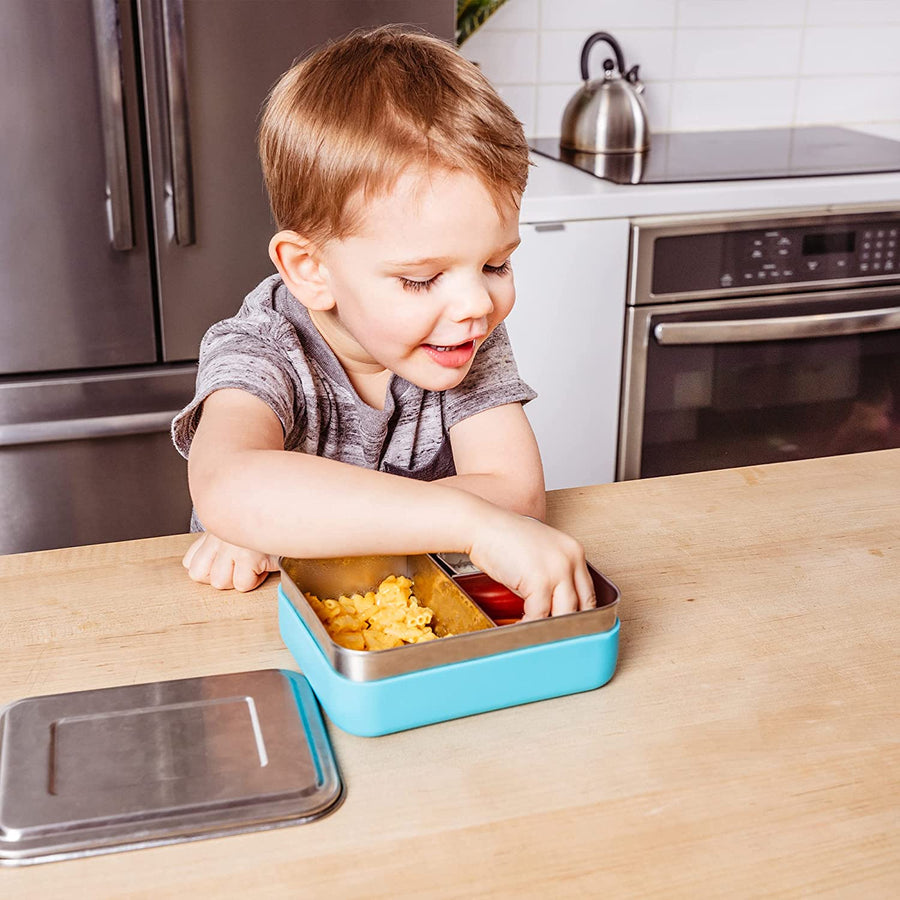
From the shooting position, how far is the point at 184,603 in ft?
2.85

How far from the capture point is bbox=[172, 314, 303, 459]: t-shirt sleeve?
0.99 metres

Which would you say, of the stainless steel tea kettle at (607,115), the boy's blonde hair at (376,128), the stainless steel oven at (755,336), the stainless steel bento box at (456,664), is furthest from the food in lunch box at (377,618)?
the stainless steel tea kettle at (607,115)

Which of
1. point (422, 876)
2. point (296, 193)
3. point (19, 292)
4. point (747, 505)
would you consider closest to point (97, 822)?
point (422, 876)

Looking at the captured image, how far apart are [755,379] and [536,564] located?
1.57 m

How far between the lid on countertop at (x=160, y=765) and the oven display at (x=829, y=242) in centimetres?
168

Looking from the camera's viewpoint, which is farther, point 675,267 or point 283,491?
point 675,267

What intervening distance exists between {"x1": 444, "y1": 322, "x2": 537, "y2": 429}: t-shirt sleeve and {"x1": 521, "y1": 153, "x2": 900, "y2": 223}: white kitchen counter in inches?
33.6

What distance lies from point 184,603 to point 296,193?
37 cm

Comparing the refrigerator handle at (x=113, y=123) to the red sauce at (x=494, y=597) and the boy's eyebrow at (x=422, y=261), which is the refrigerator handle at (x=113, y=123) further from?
the red sauce at (x=494, y=597)

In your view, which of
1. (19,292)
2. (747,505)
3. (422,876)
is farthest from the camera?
(19,292)

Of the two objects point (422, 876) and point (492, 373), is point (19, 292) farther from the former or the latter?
point (422, 876)

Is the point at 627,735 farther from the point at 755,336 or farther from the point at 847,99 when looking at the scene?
the point at 847,99

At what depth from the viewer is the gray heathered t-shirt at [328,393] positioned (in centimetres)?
102

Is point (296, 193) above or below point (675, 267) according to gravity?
above
